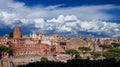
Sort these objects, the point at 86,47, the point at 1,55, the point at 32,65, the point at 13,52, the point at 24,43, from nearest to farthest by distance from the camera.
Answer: the point at 32,65 → the point at 1,55 → the point at 13,52 → the point at 24,43 → the point at 86,47

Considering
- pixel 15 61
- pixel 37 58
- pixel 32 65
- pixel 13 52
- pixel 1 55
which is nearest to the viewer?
pixel 32 65

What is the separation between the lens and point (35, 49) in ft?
309

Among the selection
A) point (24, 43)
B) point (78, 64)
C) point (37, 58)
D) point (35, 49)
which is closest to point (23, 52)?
point (35, 49)

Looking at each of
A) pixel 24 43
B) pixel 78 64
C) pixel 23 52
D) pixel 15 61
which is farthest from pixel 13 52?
pixel 78 64

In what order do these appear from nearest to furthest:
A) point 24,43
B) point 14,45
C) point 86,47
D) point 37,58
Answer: point 37,58 < point 14,45 < point 24,43 < point 86,47

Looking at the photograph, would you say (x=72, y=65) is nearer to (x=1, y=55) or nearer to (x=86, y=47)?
(x=1, y=55)

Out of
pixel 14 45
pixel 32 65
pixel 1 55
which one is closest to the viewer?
pixel 32 65

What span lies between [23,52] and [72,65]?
44745 millimetres

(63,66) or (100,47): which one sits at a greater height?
(63,66)

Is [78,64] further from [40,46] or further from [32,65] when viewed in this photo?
[40,46]

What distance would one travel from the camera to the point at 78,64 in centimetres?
4906

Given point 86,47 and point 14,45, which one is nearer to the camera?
point 14,45

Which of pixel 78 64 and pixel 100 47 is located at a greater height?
pixel 78 64

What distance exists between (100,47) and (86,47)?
21.0 feet
